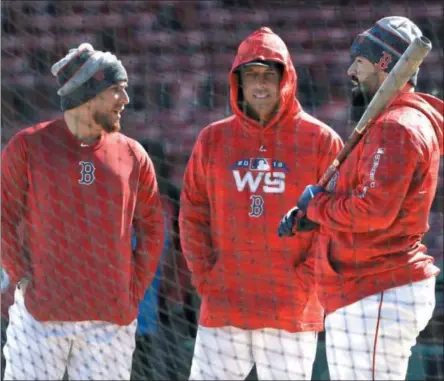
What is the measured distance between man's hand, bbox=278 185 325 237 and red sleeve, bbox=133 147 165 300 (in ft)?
2.11

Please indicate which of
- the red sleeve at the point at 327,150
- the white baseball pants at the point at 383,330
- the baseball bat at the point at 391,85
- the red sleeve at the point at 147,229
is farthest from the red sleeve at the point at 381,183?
the red sleeve at the point at 147,229

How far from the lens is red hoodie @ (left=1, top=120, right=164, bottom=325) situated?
161 inches

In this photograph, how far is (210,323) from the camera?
3.92m

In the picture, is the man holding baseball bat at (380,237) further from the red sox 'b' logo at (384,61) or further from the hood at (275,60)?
the hood at (275,60)

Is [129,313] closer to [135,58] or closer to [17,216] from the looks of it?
[17,216]

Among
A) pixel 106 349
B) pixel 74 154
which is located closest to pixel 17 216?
pixel 74 154

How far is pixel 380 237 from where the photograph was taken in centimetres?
352

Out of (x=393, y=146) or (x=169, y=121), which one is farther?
(x=169, y=121)

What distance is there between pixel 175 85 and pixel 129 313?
1.58m

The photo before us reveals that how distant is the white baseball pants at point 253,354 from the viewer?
3.88 meters

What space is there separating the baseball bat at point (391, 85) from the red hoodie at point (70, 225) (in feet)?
2.70

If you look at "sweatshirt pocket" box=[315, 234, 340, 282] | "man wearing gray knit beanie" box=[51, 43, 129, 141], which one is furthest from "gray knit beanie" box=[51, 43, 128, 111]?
"sweatshirt pocket" box=[315, 234, 340, 282]

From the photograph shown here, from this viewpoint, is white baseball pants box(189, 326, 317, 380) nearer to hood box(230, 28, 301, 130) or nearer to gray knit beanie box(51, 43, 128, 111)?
hood box(230, 28, 301, 130)

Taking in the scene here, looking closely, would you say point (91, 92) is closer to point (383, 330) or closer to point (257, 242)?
point (257, 242)
